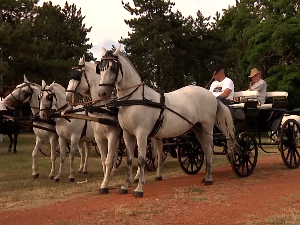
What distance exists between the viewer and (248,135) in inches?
380

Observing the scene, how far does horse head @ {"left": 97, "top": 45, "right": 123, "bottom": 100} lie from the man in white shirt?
295cm

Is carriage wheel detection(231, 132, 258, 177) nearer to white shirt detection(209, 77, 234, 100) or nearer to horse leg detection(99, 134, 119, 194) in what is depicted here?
white shirt detection(209, 77, 234, 100)

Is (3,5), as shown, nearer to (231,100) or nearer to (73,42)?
(73,42)

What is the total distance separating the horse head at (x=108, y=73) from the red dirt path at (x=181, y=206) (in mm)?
1824

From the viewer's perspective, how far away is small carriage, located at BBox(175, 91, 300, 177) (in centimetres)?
956

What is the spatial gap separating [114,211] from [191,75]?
3677 cm

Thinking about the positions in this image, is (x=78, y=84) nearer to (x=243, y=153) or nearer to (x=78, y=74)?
(x=78, y=74)

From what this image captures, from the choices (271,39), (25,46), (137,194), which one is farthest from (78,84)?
(271,39)

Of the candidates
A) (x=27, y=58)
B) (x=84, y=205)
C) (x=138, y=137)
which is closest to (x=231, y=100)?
(x=138, y=137)

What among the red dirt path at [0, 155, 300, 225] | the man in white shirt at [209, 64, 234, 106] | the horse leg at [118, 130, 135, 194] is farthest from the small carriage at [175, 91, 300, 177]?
the horse leg at [118, 130, 135, 194]

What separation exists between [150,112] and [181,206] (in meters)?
1.88

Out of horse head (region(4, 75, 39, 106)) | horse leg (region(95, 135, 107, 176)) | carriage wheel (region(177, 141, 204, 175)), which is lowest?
carriage wheel (region(177, 141, 204, 175))

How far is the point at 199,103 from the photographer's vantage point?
8773mm

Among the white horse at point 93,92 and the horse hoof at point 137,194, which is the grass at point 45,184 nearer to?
the horse hoof at point 137,194
